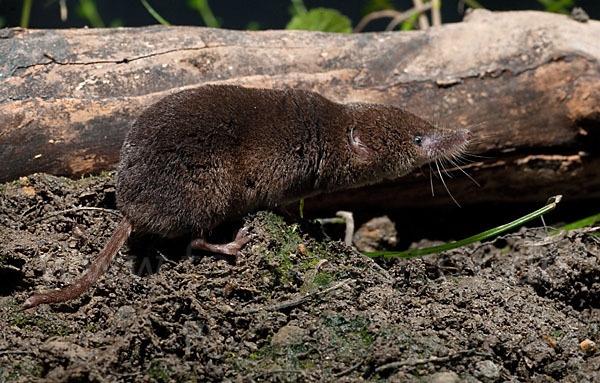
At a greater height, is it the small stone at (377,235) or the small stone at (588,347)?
the small stone at (588,347)

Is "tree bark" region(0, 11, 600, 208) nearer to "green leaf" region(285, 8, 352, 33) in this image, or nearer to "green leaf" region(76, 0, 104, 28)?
"green leaf" region(285, 8, 352, 33)

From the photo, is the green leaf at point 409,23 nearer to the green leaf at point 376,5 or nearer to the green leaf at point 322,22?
the green leaf at point 376,5

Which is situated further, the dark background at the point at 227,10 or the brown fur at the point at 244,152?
the dark background at the point at 227,10

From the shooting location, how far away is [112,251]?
7.86ft

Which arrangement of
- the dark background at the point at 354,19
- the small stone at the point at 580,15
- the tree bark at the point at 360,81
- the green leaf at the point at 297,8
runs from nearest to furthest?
the tree bark at the point at 360,81, the small stone at the point at 580,15, the dark background at the point at 354,19, the green leaf at the point at 297,8

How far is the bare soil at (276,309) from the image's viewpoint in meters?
1.96

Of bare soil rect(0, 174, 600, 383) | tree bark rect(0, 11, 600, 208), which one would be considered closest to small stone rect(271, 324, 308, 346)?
bare soil rect(0, 174, 600, 383)

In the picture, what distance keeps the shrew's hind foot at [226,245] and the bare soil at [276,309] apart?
0.13 feet

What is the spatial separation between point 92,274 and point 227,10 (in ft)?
12.6

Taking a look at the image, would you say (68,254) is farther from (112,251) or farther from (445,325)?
(445,325)

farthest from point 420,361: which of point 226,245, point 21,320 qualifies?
point 21,320

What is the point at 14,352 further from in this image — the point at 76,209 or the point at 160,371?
the point at 76,209

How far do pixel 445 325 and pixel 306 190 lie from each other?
3.47 ft

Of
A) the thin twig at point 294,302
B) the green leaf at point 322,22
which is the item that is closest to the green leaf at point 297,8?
the green leaf at point 322,22
